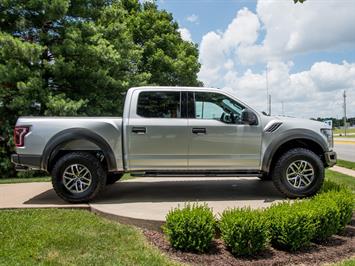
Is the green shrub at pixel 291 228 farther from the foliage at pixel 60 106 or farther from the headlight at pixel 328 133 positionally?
the foliage at pixel 60 106

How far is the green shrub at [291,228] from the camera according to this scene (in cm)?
525

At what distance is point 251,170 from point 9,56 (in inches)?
369

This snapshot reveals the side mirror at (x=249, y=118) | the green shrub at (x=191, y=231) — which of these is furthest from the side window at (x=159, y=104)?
the green shrub at (x=191, y=231)

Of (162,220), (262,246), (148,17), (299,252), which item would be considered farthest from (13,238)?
(148,17)

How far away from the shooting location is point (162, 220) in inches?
230

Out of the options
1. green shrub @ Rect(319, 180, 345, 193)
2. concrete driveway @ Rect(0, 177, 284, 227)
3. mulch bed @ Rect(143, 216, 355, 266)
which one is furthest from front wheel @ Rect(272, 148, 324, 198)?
mulch bed @ Rect(143, 216, 355, 266)

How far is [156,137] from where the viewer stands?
7.22m

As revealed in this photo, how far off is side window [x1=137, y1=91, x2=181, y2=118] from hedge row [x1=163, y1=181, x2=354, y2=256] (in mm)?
2312

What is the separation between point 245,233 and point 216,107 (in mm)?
2895

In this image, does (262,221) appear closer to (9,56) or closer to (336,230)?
(336,230)

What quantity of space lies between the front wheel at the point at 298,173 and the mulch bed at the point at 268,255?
5.61 ft

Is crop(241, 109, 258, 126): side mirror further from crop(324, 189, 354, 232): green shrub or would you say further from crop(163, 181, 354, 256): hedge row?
crop(163, 181, 354, 256): hedge row

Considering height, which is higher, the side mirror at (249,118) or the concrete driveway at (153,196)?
the side mirror at (249,118)

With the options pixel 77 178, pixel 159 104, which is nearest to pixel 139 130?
pixel 159 104
